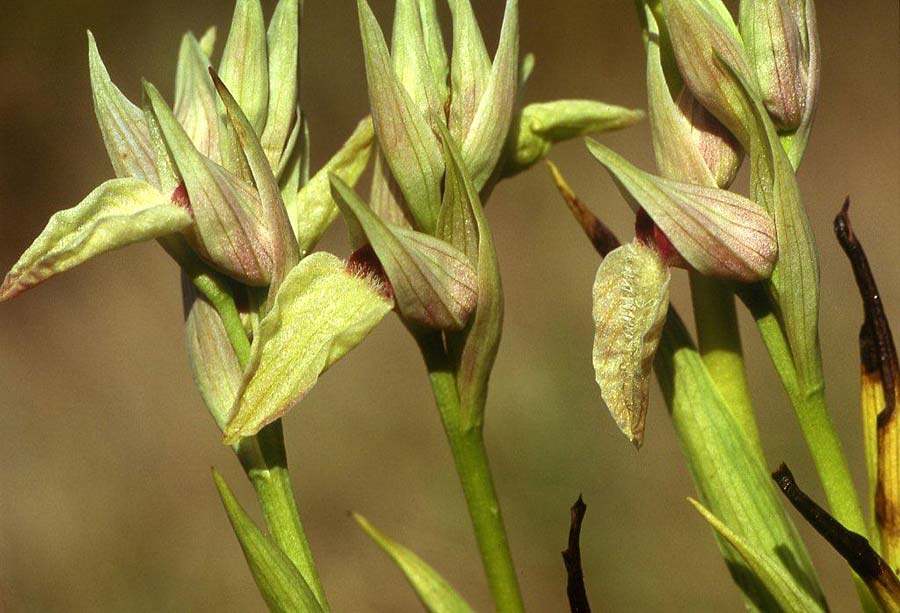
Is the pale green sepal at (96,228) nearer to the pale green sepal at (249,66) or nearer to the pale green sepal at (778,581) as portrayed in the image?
the pale green sepal at (249,66)

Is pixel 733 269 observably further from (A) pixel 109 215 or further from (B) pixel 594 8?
(B) pixel 594 8

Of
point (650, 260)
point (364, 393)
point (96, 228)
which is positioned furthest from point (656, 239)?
point (364, 393)

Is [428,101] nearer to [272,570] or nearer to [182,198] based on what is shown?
[182,198]

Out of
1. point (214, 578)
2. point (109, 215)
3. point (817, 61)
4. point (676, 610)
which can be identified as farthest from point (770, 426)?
point (109, 215)

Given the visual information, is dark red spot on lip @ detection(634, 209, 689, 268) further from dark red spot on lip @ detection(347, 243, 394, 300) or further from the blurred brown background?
the blurred brown background

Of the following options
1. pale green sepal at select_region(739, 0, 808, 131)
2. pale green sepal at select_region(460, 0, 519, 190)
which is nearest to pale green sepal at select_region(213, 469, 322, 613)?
pale green sepal at select_region(460, 0, 519, 190)

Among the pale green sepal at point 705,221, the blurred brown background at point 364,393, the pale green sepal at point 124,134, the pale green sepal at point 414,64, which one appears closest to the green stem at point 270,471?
the pale green sepal at point 124,134
